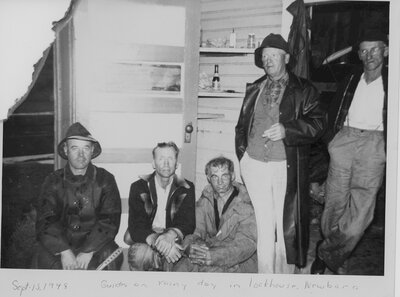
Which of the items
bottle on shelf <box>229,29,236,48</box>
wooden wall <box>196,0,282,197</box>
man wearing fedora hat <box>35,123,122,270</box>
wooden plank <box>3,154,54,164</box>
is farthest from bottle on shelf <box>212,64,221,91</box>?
→ wooden plank <box>3,154,54,164</box>

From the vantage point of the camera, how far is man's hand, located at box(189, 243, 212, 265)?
272 cm

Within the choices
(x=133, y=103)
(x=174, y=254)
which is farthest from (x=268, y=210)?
(x=133, y=103)

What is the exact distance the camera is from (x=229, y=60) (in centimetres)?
277

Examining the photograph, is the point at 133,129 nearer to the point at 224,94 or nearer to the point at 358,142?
the point at 224,94

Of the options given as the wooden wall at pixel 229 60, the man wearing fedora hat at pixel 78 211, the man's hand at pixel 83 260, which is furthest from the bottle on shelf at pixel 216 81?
the man's hand at pixel 83 260

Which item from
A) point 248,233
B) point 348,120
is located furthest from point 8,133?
point 348,120

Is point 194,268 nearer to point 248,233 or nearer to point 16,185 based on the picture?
point 248,233

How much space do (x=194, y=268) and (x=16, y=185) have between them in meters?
1.06

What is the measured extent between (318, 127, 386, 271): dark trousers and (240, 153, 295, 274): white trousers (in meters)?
0.24

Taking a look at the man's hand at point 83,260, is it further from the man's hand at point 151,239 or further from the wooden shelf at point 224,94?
the wooden shelf at point 224,94

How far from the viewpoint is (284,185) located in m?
2.73

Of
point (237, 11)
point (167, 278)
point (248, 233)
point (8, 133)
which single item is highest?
point (237, 11)

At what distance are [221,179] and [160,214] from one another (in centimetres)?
38

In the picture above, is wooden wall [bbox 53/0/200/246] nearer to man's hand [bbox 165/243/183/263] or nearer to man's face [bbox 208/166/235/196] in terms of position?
man's face [bbox 208/166/235/196]
